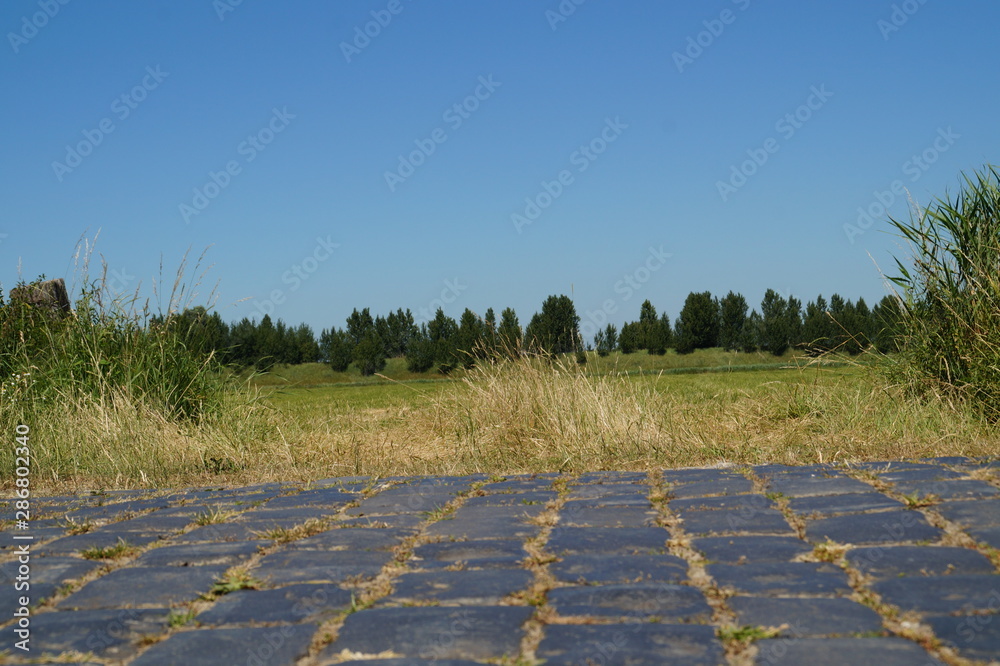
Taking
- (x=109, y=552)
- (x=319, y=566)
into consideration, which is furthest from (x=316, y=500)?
(x=319, y=566)

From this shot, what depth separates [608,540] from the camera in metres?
2.68

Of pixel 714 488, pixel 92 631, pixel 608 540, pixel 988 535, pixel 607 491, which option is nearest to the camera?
pixel 92 631

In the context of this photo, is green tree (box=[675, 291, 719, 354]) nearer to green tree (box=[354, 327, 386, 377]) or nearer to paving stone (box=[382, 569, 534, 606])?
green tree (box=[354, 327, 386, 377])

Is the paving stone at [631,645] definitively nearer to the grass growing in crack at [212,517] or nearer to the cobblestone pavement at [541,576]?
the cobblestone pavement at [541,576]

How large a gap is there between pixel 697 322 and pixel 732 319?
1.67 meters

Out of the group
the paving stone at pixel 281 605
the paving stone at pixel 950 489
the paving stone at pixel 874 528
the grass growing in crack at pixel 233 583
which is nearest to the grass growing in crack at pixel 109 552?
the grass growing in crack at pixel 233 583

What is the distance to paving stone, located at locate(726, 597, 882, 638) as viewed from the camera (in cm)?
183

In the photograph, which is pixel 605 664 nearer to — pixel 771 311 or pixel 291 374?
pixel 291 374

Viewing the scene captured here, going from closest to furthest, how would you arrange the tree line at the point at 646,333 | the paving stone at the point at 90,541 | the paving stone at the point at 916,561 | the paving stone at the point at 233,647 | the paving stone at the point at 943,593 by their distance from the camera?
the paving stone at the point at 233,647 → the paving stone at the point at 943,593 → the paving stone at the point at 916,561 → the paving stone at the point at 90,541 → the tree line at the point at 646,333

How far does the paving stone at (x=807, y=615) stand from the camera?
1.83 meters

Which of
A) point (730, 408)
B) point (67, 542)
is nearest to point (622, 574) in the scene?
point (67, 542)

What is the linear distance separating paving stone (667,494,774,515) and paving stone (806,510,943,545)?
0.30 meters

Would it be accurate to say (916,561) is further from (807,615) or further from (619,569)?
(619,569)

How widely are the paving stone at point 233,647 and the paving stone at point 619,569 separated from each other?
0.76 m
